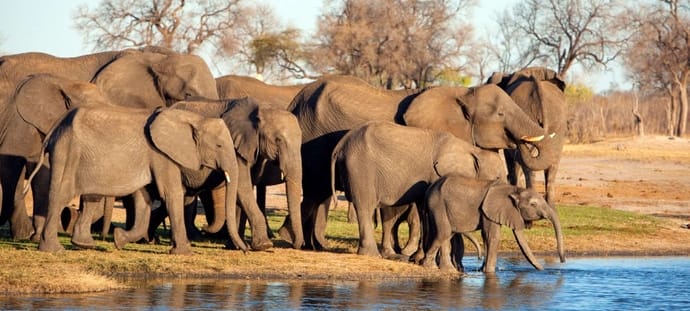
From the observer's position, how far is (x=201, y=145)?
49.0 feet

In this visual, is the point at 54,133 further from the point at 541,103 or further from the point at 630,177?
the point at 630,177

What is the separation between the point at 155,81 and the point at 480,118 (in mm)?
4190

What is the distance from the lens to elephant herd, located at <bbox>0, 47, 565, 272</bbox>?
1462 cm

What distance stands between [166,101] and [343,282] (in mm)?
5086

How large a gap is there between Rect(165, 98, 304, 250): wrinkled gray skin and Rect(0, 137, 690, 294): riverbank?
367 millimetres

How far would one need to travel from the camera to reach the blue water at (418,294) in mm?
12156

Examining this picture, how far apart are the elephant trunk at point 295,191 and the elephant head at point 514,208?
2077 mm

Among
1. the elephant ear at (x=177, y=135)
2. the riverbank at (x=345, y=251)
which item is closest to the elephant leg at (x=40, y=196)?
the riverbank at (x=345, y=251)

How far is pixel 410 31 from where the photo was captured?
190ft

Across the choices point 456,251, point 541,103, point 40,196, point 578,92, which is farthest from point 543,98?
point 578,92

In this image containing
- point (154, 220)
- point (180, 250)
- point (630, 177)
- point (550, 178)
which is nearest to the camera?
point (180, 250)

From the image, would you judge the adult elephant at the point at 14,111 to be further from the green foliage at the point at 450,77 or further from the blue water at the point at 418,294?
the green foliage at the point at 450,77

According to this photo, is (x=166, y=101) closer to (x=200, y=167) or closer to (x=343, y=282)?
(x=200, y=167)

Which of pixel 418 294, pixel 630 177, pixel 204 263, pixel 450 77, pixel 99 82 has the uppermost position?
pixel 450 77
